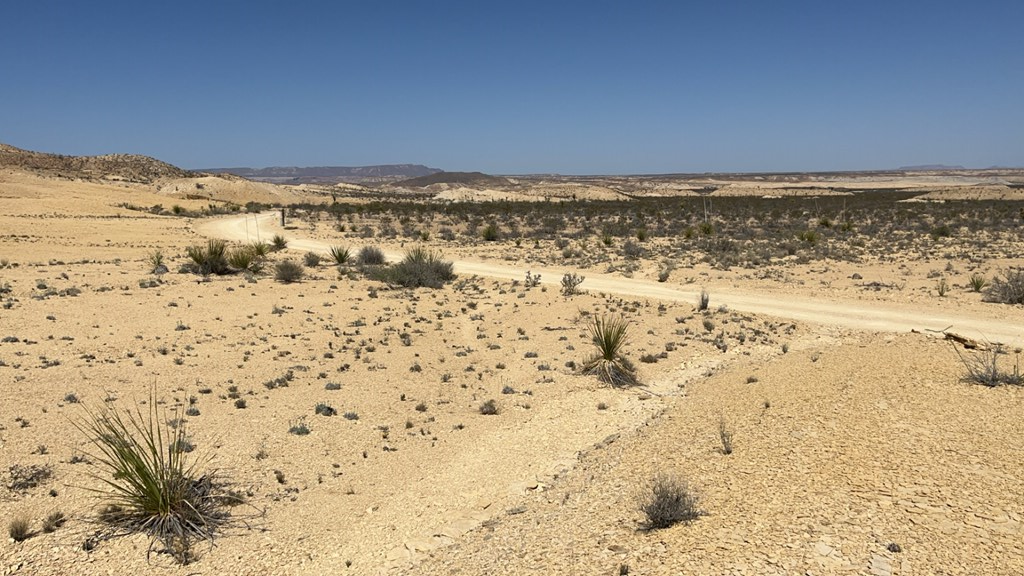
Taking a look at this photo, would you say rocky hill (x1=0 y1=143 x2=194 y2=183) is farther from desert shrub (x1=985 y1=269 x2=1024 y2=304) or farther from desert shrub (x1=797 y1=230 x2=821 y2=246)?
desert shrub (x1=985 y1=269 x2=1024 y2=304)

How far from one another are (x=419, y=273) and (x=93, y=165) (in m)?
86.2

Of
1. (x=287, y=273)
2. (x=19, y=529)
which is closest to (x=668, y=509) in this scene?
(x=19, y=529)

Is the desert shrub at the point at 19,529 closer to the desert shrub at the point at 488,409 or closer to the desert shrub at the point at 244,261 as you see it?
the desert shrub at the point at 488,409

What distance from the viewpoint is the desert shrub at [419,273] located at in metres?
18.7

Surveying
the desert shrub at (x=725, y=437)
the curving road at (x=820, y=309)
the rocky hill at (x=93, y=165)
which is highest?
the rocky hill at (x=93, y=165)

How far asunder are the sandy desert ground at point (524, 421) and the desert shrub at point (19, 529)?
14 centimetres

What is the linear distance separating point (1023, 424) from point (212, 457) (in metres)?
8.61

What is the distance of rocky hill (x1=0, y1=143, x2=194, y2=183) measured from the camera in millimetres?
72750

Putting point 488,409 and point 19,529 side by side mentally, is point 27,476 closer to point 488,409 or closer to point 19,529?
point 19,529

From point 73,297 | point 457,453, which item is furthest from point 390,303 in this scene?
point 457,453

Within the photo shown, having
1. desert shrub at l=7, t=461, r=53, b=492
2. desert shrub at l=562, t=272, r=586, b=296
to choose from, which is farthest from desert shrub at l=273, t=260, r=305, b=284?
desert shrub at l=7, t=461, r=53, b=492

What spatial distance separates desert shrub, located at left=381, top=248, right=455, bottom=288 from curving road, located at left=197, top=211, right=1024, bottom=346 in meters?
1.87

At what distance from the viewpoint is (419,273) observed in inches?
750

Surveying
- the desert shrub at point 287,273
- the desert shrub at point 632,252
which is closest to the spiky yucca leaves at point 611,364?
the desert shrub at point 287,273
